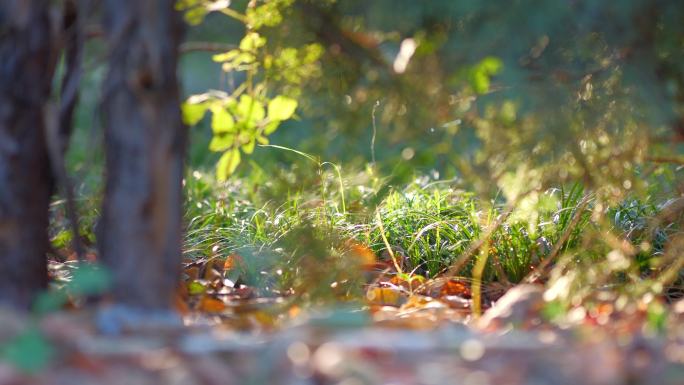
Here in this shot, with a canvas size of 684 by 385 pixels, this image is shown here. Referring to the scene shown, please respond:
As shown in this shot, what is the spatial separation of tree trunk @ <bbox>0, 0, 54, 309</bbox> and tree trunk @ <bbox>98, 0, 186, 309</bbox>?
23cm

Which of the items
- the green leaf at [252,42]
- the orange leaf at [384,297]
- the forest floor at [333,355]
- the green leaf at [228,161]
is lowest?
the orange leaf at [384,297]

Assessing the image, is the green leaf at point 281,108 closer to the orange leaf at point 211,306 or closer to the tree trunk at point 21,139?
the orange leaf at point 211,306

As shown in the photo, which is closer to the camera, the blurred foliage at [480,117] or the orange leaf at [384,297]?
the blurred foliage at [480,117]

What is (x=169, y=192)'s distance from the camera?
1.78 m

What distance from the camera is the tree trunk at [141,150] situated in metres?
1.74

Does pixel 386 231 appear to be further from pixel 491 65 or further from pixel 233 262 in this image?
pixel 491 65

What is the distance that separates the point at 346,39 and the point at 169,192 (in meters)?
0.84

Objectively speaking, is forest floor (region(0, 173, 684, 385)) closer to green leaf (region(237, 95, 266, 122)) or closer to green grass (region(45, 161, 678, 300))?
green grass (region(45, 161, 678, 300))

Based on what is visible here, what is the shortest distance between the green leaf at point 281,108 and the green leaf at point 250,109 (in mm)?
109

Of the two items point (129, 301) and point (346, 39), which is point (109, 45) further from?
point (346, 39)

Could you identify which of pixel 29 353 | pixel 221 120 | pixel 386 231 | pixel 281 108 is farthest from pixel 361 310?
pixel 29 353

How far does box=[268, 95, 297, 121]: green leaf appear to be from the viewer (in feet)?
8.44

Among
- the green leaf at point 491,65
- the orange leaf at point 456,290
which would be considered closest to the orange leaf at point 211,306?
the orange leaf at point 456,290

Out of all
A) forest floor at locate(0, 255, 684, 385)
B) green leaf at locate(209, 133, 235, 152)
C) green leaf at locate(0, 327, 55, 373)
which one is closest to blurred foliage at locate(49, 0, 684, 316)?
green leaf at locate(209, 133, 235, 152)
